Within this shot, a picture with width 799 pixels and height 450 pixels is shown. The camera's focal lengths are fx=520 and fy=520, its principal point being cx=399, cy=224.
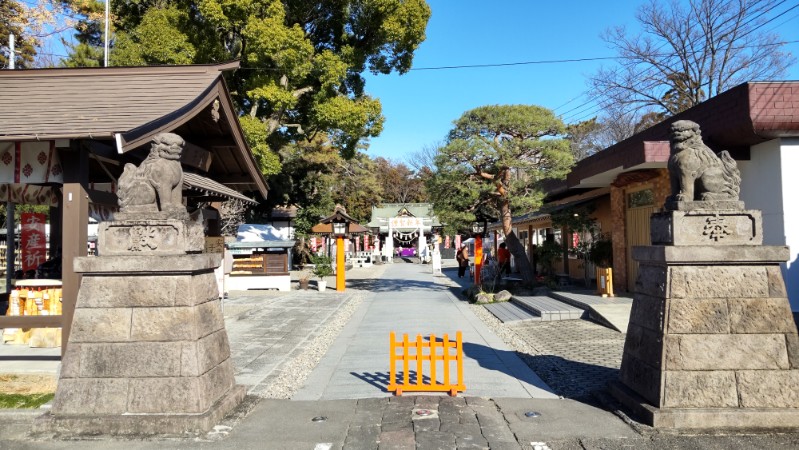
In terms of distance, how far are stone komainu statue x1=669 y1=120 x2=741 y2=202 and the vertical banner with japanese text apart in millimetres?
12182

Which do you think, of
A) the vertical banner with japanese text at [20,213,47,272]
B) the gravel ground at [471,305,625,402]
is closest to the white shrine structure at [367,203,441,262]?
the gravel ground at [471,305,625,402]

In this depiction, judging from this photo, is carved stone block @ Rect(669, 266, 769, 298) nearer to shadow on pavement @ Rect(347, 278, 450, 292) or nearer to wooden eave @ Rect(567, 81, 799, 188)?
wooden eave @ Rect(567, 81, 799, 188)

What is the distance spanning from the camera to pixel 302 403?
5777 mm

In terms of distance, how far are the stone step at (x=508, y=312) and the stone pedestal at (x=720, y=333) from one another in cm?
711

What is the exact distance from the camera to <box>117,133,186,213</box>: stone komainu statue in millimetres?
5141

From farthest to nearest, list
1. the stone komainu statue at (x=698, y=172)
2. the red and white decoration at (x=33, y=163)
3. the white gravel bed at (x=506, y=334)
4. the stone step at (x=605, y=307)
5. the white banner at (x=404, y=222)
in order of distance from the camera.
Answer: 1. the white banner at (x=404, y=222)
2. the stone step at (x=605, y=307)
3. the white gravel bed at (x=506, y=334)
4. the red and white decoration at (x=33, y=163)
5. the stone komainu statue at (x=698, y=172)

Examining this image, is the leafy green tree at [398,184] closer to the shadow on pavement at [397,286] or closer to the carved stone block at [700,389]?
the shadow on pavement at [397,286]

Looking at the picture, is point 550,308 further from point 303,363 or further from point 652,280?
point 652,280

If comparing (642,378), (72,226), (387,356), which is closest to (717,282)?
(642,378)

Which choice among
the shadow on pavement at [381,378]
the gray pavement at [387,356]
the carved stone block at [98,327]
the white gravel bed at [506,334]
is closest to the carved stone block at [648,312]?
the gray pavement at [387,356]

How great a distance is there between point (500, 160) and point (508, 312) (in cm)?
450

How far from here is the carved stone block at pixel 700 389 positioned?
15.6 ft

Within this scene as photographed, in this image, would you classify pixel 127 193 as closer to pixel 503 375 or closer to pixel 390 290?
pixel 503 375

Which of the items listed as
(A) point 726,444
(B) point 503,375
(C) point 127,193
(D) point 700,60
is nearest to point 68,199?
(C) point 127,193
